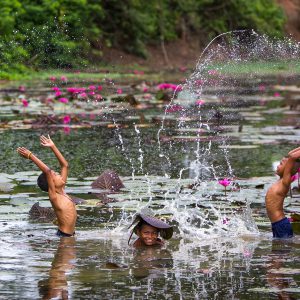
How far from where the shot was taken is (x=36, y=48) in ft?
69.5

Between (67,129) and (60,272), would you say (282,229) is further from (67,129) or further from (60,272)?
(67,129)

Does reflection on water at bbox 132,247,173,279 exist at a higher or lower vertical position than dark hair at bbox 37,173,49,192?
lower

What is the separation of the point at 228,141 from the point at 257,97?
12.9 m

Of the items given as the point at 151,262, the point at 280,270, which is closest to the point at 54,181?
the point at 151,262

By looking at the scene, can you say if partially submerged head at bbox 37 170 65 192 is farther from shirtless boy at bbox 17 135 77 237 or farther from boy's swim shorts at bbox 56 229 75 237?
boy's swim shorts at bbox 56 229 75 237

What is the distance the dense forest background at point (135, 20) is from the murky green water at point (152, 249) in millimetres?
8478

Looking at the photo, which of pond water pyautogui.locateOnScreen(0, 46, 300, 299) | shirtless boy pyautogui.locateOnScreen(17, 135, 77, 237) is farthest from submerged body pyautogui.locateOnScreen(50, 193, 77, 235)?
pond water pyautogui.locateOnScreen(0, 46, 300, 299)

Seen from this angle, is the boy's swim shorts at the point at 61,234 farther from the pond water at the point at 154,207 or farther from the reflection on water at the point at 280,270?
the reflection on water at the point at 280,270

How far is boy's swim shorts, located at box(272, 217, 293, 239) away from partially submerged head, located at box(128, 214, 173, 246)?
2.96 feet

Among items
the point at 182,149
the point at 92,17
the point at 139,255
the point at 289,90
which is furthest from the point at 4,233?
the point at 92,17

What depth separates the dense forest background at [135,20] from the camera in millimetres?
33438

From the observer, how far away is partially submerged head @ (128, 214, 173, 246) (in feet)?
31.4

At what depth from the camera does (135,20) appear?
45375 mm

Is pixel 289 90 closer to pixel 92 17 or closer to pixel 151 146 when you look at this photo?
pixel 92 17
